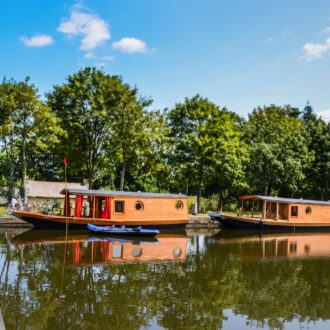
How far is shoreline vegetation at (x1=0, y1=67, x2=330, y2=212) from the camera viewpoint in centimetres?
3509

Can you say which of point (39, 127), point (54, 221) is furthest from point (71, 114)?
point (54, 221)

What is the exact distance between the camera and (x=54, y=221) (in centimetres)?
2894

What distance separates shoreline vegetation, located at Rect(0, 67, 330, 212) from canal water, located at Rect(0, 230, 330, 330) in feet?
45.9

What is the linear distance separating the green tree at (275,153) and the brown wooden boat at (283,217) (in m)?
7.81

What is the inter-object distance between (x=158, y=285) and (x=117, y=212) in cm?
1702

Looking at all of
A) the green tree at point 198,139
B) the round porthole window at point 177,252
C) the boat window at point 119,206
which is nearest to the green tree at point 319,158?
the green tree at point 198,139

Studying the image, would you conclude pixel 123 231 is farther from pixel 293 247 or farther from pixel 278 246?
pixel 293 247

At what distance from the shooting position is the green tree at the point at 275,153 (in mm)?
45469

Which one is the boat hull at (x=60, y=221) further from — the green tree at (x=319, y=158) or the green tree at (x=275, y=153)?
the green tree at (x=319, y=158)

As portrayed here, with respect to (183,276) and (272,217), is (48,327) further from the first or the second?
(272,217)

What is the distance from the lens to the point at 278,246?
26203mm

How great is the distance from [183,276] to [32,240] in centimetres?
1143

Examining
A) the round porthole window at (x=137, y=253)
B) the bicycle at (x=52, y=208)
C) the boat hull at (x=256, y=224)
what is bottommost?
the round porthole window at (x=137, y=253)

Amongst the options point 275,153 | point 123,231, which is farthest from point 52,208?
Answer: point 275,153
